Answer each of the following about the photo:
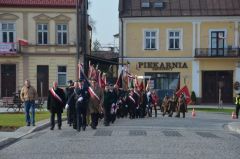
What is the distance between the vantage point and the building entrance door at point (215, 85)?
53562mm

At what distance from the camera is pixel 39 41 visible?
1998 inches

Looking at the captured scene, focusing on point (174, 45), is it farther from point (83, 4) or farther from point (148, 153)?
point (148, 153)

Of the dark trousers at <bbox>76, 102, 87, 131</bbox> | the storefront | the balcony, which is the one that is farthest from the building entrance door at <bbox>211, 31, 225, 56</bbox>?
the dark trousers at <bbox>76, 102, 87, 131</bbox>

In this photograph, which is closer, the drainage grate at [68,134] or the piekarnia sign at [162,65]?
the drainage grate at [68,134]

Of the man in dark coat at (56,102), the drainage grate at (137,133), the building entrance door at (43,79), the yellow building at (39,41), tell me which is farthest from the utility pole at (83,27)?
the drainage grate at (137,133)

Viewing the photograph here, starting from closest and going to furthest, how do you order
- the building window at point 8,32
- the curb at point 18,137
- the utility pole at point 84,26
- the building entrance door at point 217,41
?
the curb at point 18,137
the building window at point 8,32
the building entrance door at point 217,41
the utility pole at point 84,26

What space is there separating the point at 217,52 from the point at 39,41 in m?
16.7

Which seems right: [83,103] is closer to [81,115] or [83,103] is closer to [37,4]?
[81,115]

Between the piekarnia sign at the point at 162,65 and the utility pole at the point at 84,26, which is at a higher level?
the utility pole at the point at 84,26

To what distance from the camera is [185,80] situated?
5356 cm

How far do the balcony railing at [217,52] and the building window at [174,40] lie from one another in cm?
188

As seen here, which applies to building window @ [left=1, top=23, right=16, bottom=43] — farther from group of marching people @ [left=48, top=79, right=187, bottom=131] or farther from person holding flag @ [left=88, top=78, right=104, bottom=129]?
person holding flag @ [left=88, top=78, right=104, bottom=129]

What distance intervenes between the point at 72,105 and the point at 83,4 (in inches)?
1396

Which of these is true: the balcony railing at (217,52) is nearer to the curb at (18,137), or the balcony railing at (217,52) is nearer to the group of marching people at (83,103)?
the group of marching people at (83,103)
